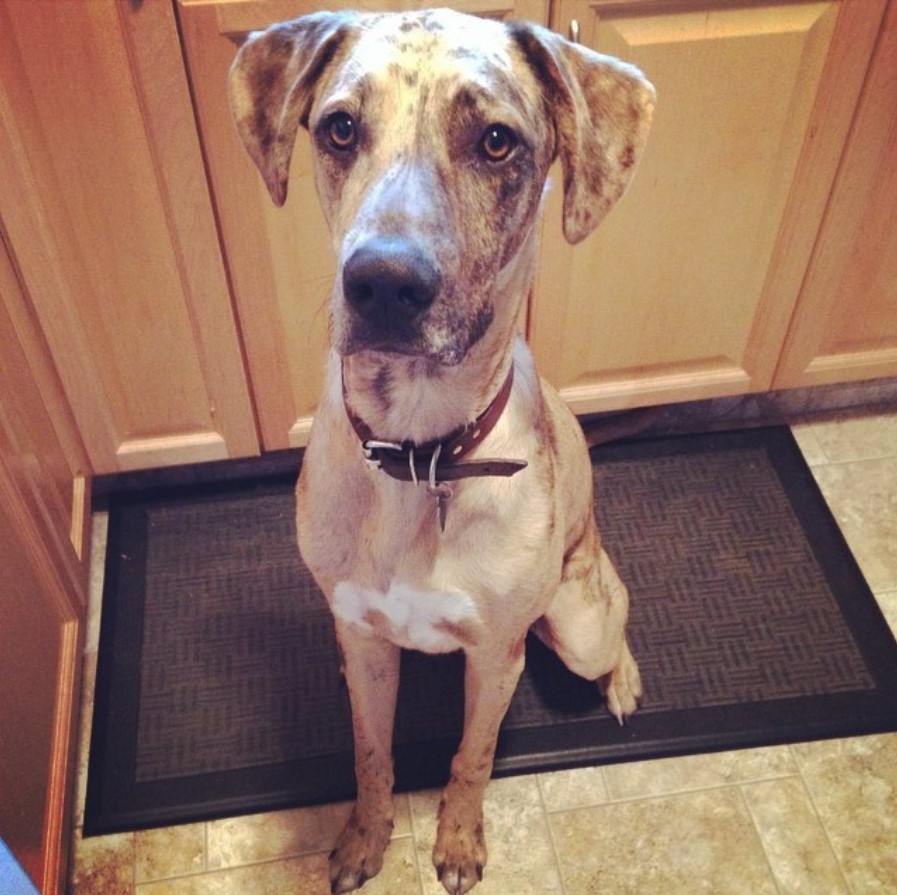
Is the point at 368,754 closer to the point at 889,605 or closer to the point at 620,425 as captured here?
the point at 620,425

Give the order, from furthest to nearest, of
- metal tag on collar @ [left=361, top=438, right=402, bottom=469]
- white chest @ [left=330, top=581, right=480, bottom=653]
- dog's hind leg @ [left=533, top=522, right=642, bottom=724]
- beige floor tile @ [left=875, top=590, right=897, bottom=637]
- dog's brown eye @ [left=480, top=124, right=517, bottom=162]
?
beige floor tile @ [left=875, top=590, right=897, bottom=637] < dog's hind leg @ [left=533, top=522, right=642, bottom=724] < white chest @ [left=330, top=581, right=480, bottom=653] < metal tag on collar @ [left=361, top=438, right=402, bottom=469] < dog's brown eye @ [left=480, top=124, right=517, bottom=162]

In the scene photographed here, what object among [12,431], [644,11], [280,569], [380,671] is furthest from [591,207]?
[280,569]

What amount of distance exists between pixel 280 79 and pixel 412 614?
712mm

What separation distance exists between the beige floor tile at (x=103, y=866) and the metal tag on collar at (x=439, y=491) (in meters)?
0.93

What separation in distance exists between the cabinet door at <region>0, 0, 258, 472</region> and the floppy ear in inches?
27.2

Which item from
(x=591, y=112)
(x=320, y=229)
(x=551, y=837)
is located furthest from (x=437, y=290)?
(x=551, y=837)

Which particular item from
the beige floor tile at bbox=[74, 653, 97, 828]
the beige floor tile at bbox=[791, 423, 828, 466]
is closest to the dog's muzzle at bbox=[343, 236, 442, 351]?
the beige floor tile at bbox=[74, 653, 97, 828]

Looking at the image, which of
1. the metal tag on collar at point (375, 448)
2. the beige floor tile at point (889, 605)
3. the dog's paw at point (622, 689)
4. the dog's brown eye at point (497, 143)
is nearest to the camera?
the dog's brown eye at point (497, 143)

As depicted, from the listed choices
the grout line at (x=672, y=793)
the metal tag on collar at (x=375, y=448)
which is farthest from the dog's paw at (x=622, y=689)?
the metal tag on collar at (x=375, y=448)

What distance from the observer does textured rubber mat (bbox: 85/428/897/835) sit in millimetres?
1827

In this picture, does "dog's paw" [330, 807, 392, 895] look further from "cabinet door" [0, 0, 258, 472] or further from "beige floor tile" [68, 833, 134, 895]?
"cabinet door" [0, 0, 258, 472]

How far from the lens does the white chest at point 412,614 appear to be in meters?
1.31

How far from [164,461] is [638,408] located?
3.68 feet

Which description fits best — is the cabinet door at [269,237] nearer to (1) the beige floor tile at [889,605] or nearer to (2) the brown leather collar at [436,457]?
(2) the brown leather collar at [436,457]
